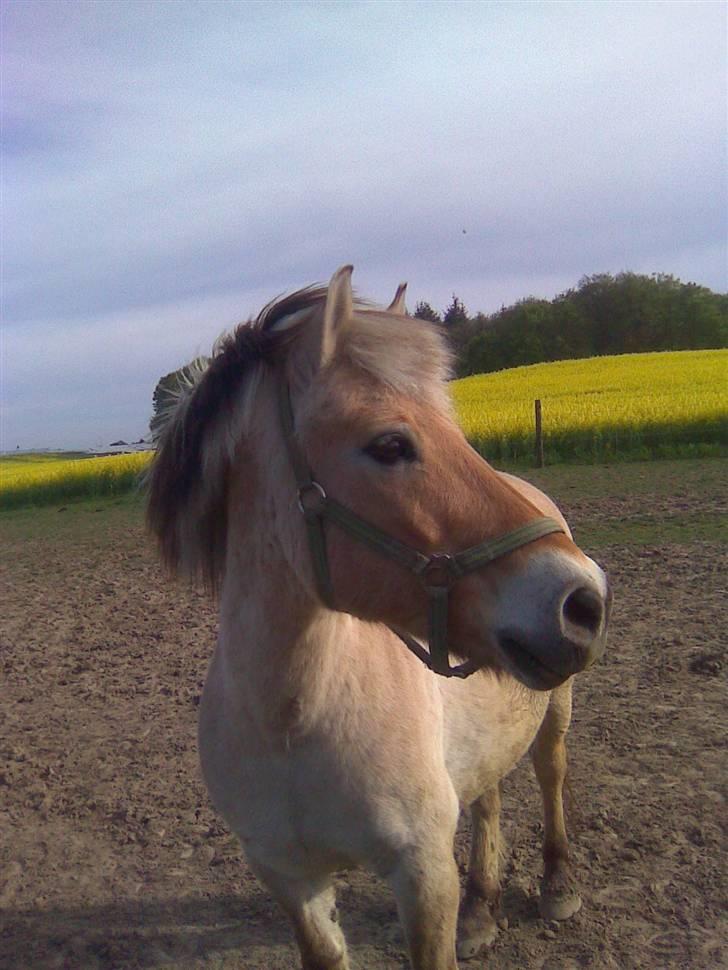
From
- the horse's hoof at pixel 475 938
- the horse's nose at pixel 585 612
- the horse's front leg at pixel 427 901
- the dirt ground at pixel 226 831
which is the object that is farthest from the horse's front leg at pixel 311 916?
the horse's nose at pixel 585 612

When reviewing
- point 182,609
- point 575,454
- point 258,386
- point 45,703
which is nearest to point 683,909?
point 258,386

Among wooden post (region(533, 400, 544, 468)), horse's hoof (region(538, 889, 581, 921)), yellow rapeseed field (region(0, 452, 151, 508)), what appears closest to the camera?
horse's hoof (region(538, 889, 581, 921))

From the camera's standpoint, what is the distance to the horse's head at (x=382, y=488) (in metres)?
1.81

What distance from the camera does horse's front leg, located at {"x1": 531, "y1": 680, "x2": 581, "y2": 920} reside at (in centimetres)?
332

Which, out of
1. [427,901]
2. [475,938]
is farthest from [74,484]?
[427,901]

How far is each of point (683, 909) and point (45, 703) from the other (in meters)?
4.36

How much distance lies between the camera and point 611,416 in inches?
698

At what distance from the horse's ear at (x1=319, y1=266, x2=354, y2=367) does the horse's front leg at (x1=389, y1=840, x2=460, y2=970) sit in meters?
1.34

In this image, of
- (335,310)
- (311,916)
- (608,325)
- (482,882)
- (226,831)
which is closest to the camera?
(335,310)

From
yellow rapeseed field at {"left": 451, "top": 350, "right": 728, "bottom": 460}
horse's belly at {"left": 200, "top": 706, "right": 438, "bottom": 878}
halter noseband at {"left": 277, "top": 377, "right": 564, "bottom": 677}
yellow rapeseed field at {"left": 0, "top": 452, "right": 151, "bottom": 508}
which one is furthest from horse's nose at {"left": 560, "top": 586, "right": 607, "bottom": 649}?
yellow rapeseed field at {"left": 0, "top": 452, "right": 151, "bottom": 508}

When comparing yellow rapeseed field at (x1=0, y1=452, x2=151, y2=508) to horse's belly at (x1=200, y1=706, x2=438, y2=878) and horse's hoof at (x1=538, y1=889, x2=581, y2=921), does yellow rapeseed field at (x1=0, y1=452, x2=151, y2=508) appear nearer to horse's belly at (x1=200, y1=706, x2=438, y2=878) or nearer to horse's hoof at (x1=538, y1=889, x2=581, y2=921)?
horse's hoof at (x1=538, y1=889, x2=581, y2=921)

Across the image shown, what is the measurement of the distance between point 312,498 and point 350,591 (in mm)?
241

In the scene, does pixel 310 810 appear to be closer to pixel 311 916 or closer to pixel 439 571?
pixel 311 916

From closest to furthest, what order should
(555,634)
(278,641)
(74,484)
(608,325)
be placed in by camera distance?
(555,634)
(278,641)
(74,484)
(608,325)
